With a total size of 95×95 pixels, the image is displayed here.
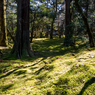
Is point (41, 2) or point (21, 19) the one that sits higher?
point (41, 2)

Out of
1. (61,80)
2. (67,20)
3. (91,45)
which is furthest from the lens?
(67,20)

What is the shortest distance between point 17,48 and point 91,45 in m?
6.51

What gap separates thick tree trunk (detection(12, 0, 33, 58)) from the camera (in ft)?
22.1

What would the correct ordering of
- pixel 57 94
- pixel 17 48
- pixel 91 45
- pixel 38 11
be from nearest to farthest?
pixel 57 94 < pixel 17 48 < pixel 91 45 < pixel 38 11

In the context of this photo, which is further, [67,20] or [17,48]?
[67,20]

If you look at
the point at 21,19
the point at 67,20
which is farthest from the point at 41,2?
the point at 21,19

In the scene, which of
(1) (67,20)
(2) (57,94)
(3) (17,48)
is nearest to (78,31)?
(1) (67,20)

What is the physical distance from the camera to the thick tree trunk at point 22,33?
6.73 metres

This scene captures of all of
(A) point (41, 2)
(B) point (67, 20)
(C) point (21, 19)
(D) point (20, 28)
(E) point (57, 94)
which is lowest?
(E) point (57, 94)

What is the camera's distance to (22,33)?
707 cm

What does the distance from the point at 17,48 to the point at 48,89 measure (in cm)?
485

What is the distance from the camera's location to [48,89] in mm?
2477

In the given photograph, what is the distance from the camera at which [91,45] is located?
8.64m

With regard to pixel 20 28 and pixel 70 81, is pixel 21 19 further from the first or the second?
pixel 70 81
